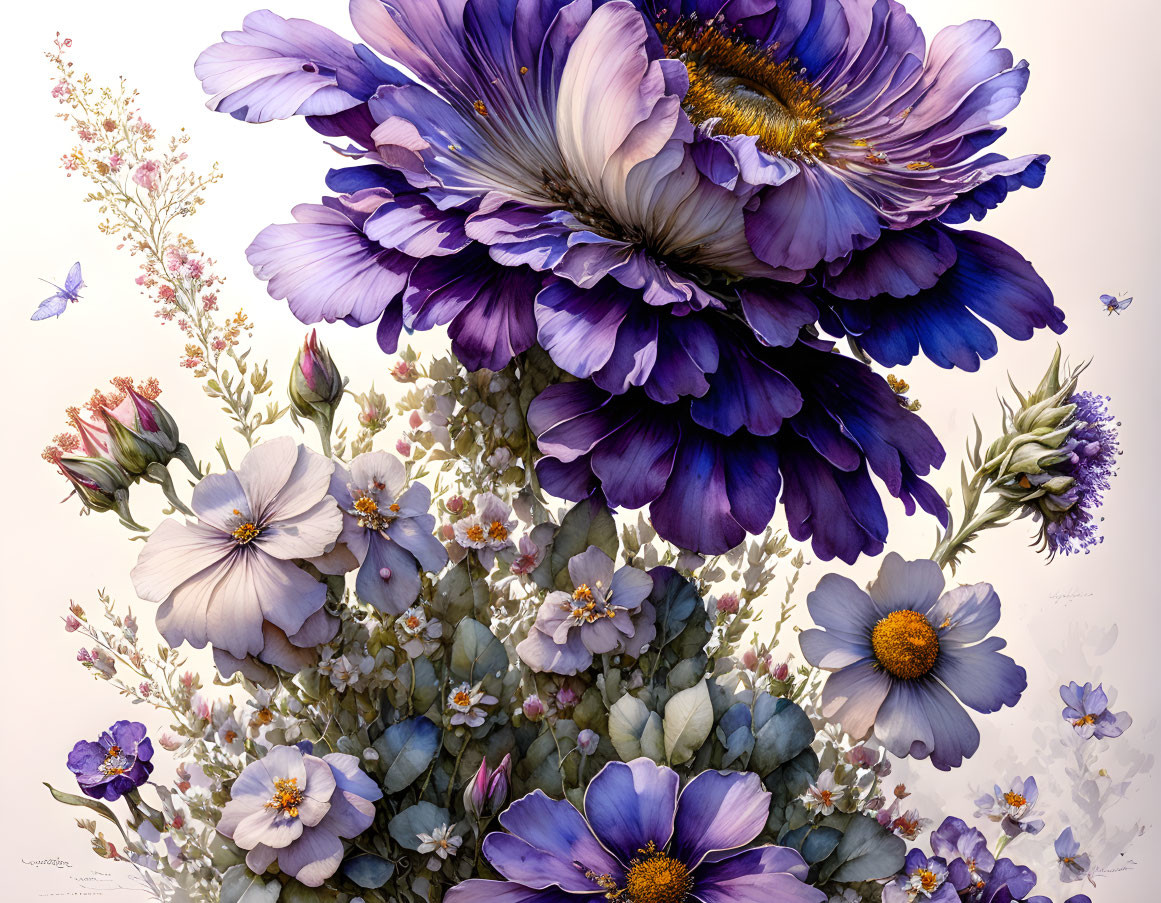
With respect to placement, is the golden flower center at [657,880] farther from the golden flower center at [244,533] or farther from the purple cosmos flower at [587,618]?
the golden flower center at [244,533]

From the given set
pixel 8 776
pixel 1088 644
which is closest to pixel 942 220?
pixel 1088 644

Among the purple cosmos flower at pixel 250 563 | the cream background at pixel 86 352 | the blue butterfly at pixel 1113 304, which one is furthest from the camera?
the blue butterfly at pixel 1113 304

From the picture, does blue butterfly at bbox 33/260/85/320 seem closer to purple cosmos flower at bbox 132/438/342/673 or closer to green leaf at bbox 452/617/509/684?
purple cosmos flower at bbox 132/438/342/673

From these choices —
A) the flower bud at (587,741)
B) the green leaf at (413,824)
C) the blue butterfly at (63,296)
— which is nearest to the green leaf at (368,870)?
the green leaf at (413,824)

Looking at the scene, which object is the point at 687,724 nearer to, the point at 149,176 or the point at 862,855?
the point at 862,855

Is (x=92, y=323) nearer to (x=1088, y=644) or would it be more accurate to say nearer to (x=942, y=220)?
(x=942, y=220)

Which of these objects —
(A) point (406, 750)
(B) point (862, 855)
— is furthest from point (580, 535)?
(B) point (862, 855)

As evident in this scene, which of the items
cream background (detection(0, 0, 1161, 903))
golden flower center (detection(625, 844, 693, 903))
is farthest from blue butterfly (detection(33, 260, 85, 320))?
golden flower center (detection(625, 844, 693, 903))
